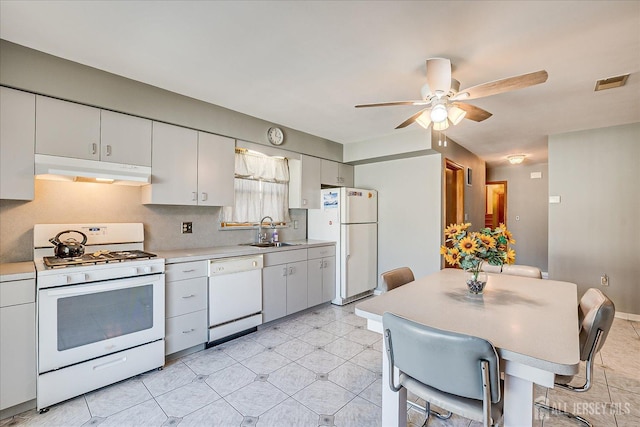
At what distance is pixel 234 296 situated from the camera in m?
2.97

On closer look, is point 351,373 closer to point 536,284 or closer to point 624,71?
point 536,284

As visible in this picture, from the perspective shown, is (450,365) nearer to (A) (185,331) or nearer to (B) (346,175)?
(A) (185,331)

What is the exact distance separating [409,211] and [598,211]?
→ 237cm

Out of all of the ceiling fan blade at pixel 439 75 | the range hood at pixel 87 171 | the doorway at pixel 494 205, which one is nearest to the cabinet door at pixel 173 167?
the range hood at pixel 87 171

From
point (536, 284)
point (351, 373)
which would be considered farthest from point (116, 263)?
point (536, 284)

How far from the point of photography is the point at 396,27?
5.82 feet

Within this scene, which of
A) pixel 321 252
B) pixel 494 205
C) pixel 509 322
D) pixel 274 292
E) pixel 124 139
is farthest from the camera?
pixel 494 205

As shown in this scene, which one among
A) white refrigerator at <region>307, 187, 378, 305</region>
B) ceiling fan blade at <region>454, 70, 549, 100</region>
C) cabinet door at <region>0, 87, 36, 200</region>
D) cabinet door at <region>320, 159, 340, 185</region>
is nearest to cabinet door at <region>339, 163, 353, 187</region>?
Result: cabinet door at <region>320, 159, 340, 185</region>

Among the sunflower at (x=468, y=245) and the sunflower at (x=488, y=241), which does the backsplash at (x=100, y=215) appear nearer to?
the sunflower at (x=468, y=245)

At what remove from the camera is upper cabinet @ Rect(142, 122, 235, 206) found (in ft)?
8.91

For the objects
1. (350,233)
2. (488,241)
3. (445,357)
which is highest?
(488,241)

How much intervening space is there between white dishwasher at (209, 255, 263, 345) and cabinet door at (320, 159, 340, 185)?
1737mm

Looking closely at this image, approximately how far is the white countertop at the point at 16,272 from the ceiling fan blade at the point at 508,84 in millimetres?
3154

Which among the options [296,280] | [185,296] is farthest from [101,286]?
[296,280]
